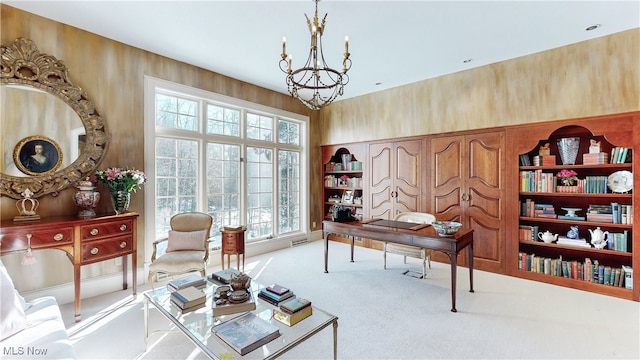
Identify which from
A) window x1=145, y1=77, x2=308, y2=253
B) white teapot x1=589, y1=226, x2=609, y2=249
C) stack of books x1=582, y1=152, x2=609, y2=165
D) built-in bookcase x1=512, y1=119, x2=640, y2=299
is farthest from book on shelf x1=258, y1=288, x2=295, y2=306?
stack of books x1=582, y1=152, x2=609, y2=165

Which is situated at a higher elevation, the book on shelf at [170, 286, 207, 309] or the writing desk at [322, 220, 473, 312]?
the writing desk at [322, 220, 473, 312]

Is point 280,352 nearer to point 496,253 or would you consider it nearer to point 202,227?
point 202,227

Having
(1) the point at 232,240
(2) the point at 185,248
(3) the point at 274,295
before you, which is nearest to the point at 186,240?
(2) the point at 185,248

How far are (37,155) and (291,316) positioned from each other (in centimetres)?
294

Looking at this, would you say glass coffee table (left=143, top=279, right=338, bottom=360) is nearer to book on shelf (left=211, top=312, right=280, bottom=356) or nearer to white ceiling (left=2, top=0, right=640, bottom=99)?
book on shelf (left=211, top=312, right=280, bottom=356)

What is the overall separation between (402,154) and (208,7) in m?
3.44

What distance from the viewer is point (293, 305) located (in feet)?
5.82

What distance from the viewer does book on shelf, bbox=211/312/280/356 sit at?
1.43 metres

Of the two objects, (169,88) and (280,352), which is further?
(169,88)

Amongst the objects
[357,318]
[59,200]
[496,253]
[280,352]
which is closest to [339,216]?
[357,318]

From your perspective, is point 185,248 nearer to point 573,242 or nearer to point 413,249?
point 413,249

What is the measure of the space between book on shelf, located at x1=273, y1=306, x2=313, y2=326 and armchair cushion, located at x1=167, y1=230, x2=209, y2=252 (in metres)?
1.83

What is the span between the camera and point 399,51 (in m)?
3.43

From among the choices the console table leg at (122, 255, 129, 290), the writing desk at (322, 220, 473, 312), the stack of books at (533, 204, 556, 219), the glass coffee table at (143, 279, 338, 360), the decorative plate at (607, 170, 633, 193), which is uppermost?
the decorative plate at (607, 170, 633, 193)
